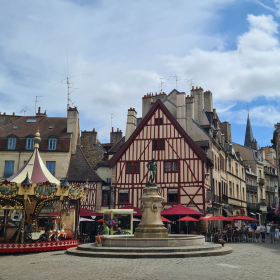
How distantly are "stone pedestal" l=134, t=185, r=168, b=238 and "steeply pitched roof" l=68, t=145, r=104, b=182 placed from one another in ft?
41.8

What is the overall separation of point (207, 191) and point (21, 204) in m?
14.1

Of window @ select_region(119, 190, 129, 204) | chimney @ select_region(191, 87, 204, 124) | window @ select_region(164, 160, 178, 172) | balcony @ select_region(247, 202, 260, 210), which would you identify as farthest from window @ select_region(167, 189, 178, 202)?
balcony @ select_region(247, 202, 260, 210)

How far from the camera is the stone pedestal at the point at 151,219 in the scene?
14.3 meters

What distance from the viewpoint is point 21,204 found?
16.0 metres

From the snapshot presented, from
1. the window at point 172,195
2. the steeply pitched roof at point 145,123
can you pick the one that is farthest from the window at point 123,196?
the window at point 172,195

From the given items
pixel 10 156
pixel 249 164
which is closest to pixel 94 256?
pixel 10 156

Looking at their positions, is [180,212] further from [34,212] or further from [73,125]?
[73,125]

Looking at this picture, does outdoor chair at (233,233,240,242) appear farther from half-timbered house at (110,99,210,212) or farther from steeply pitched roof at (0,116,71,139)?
steeply pitched roof at (0,116,71,139)

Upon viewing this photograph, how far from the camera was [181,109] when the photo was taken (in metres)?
28.2

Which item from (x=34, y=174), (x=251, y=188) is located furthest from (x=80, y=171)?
(x=251, y=188)

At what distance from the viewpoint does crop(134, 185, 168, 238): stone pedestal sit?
561 inches

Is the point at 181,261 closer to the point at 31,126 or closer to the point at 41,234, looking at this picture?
the point at 41,234

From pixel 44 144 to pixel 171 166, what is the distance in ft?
33.1

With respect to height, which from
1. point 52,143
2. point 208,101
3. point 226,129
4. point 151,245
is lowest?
point 151,245
